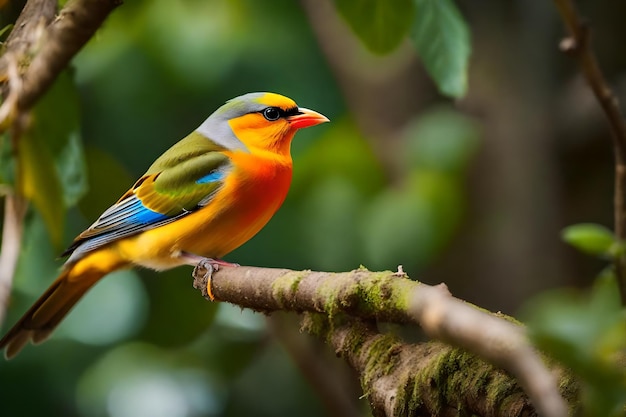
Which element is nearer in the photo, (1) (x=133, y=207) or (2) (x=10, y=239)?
(2) (x=10, y=239)

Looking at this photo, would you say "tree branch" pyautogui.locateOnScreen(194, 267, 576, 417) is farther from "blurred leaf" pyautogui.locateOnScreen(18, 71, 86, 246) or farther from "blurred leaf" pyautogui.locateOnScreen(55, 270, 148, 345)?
"blurred leaf" pyautogui.locateOnScreen(55, 270, 148, 345)

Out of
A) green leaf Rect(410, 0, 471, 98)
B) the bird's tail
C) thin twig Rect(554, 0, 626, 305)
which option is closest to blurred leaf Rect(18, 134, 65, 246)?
the bird's tail

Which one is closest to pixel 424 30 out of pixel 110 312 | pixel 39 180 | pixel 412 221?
pixel 39 180

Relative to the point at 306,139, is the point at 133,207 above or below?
above

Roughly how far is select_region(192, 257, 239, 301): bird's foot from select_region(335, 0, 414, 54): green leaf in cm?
78

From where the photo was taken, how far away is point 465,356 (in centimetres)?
179

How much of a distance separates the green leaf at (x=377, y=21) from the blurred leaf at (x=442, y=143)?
2162mm

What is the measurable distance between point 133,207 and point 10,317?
6.42ft

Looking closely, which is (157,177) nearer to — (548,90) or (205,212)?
(205,212)

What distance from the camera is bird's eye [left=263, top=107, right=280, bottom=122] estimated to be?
2.81m

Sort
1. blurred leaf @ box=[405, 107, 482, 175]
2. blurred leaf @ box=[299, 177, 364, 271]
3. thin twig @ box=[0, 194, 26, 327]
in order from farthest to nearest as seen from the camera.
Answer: blurred leaf @ box=[405, 107, 482, 175]
blurred leaf @ box=[299, 177, 364, 271]
thin twig @ box=[0, 194, 26, 327]

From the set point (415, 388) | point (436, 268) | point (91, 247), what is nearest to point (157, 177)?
point (91, 247)

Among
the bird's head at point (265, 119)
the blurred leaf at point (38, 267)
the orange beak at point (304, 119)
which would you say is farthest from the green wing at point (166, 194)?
the blurred leaf at point (38, 267)

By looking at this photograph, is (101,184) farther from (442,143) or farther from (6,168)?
(442,143)
